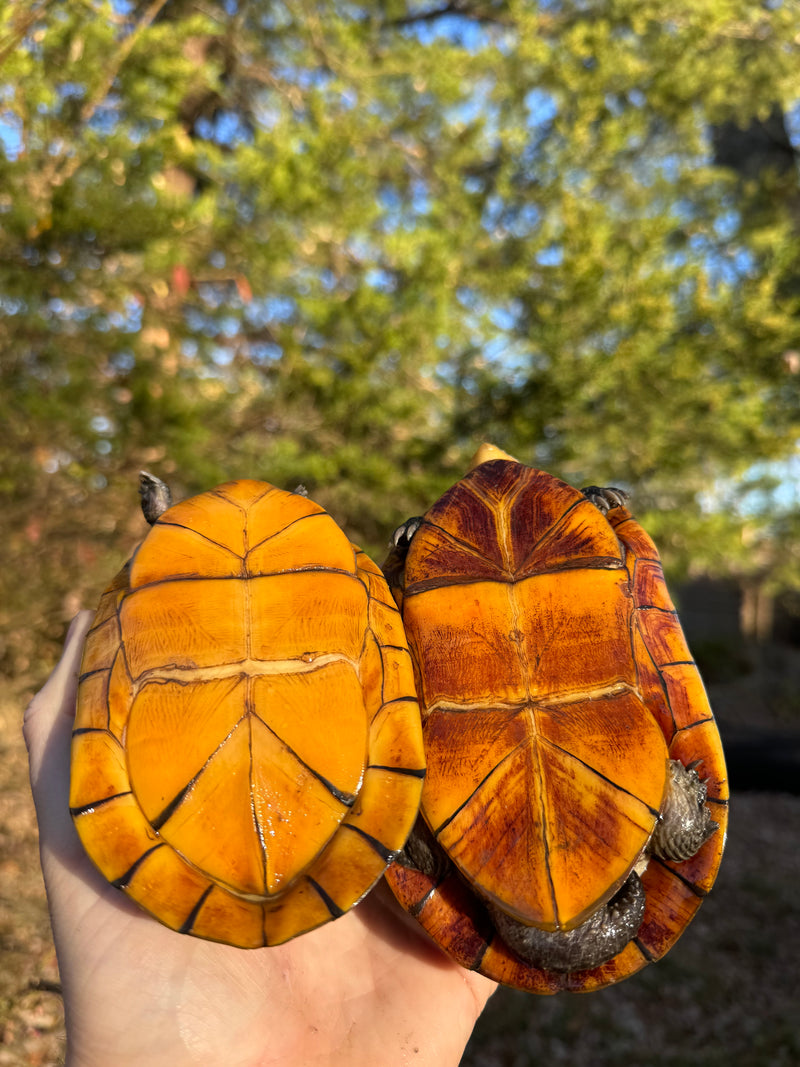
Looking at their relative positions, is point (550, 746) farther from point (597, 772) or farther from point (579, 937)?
point (579, 937)

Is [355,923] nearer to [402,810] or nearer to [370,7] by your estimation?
[402,810]

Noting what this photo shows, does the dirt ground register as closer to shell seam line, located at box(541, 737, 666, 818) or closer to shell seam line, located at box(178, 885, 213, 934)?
shell seam line, located at box(178, 885, 213, 934)

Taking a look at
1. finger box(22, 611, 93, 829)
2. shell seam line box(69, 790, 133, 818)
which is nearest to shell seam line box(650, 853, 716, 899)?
shell seam line box(69, 790, 133, 818)

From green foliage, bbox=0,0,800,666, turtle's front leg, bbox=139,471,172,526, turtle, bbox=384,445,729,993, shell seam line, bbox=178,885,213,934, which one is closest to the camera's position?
shell seam line, bbox=178,885,213,934

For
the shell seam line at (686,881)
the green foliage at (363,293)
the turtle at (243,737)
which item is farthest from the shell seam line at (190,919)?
the green foliage at (363,293)

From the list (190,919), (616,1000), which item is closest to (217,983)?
(190,919)

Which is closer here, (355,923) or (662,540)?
(355,923)

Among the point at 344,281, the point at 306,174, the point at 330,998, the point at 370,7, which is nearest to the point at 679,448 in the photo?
the point at 344,281
